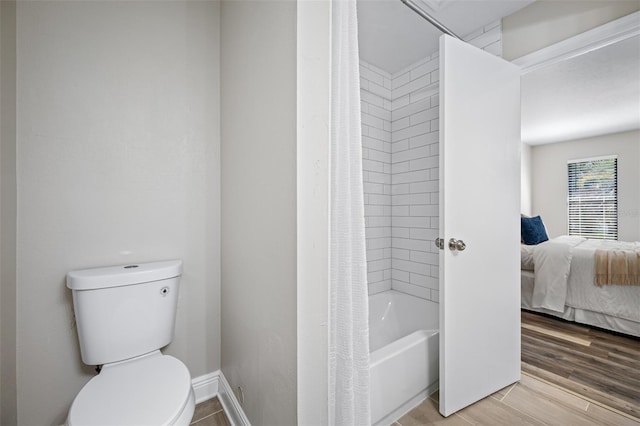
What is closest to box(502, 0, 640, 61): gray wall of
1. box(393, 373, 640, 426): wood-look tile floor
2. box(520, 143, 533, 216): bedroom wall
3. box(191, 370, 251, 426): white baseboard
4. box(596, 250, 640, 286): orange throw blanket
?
box(393, 373, 640, 426): wood-look tile floor

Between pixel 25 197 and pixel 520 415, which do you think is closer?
pixel 25 197

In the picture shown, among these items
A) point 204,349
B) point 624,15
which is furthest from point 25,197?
point 624,15

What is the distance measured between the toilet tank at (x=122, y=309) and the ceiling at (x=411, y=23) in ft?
6.36

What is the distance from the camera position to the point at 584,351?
2094 millimetres

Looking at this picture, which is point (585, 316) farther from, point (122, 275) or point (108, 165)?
point (108, 165)

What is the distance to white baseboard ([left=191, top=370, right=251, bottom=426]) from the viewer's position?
1.35 metres

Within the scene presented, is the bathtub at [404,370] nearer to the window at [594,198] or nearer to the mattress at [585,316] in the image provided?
the mattress at [585,316]

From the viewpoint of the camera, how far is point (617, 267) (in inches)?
96.0

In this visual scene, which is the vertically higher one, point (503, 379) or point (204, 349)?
point (204, 349)

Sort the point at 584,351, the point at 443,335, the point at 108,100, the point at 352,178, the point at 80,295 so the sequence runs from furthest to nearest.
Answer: the point at 584,351 < the point at 443,335 < the point at 108,100 < the point at 80,295 < the point at 352,178

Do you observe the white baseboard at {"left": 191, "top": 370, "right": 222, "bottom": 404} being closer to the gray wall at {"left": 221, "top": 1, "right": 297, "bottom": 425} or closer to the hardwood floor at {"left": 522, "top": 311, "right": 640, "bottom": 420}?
the gray wall at {"left": 221, "top": 1, "right": 297, "bottom": 425}

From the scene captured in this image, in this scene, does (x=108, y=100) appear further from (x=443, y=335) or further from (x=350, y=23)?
(x=443, y=335)

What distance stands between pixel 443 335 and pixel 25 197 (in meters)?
1.96

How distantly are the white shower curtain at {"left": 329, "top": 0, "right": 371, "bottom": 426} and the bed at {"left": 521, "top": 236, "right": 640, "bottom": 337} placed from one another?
9.34ft
